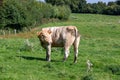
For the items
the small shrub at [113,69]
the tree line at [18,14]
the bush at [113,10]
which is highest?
the small shrub at [113,69]

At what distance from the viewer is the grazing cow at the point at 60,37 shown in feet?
63.5

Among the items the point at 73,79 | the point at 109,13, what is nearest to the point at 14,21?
the point at 73,79

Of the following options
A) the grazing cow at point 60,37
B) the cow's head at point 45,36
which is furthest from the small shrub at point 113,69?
the cow's head at point 45,36

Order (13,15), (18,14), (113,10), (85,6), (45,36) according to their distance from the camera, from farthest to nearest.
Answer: (85,6) < (113,10) < (18,14) < (13,15) < (45,36)

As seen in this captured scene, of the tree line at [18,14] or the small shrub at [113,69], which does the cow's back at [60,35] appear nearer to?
the small shrub at [113,69]

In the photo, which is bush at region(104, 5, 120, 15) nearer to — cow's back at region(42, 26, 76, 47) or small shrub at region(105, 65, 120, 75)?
cow's back at region(42, 26, 76, 47)

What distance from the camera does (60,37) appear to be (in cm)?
1953

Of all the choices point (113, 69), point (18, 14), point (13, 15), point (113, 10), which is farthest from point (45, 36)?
point (113, 10)

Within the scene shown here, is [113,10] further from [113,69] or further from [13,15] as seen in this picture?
[113,69]

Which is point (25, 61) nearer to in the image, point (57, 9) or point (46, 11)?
point (46, 11)

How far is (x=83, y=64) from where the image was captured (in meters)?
18.5

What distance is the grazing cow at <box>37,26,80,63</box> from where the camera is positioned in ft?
63.5

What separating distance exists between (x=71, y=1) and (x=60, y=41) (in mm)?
120225

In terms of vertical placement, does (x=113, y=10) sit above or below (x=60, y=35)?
below
